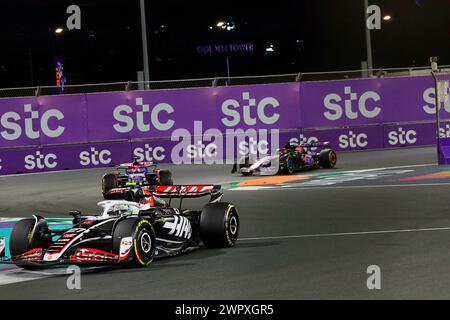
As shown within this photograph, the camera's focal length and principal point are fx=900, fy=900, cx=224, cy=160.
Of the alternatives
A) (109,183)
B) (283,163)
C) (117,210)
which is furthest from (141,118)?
(117,210)

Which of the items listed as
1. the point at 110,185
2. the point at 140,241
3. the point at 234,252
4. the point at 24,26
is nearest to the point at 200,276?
the point at 140,241

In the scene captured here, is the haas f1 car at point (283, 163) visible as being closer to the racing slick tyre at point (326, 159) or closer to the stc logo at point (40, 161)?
the racing slick tyre at point (326, 159)

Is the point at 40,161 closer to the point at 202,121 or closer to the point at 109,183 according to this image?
the point at 202,121

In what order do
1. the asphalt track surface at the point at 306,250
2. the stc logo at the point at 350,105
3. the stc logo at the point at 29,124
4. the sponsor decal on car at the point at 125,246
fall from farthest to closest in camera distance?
1. the stc logo at the point at 350,105
2. the stc logo at the point at 29,124
3. the sponsor decal on car at the point at 125,246
4. the asphalt track surface at the point at 306,250

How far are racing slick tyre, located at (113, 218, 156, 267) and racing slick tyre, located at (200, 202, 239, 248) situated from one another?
50.1 inches

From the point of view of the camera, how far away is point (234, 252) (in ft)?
38.2

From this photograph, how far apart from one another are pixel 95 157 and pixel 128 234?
19.3 m

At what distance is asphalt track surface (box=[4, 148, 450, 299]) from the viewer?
29.6ft

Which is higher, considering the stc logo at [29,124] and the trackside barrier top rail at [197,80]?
the trackside barrier top rail at [197,80]

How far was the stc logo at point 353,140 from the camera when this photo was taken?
31.7 metres

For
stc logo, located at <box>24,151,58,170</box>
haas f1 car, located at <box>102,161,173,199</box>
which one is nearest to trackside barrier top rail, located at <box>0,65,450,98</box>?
stc logo, located at <box>24,151,58,170</box>

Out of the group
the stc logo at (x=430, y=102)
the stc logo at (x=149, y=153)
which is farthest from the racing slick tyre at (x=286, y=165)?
the stc logo at (x=430, y=102)

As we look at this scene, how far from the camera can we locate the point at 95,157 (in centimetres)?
2939

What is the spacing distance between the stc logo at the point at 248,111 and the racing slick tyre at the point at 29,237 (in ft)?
64.0
